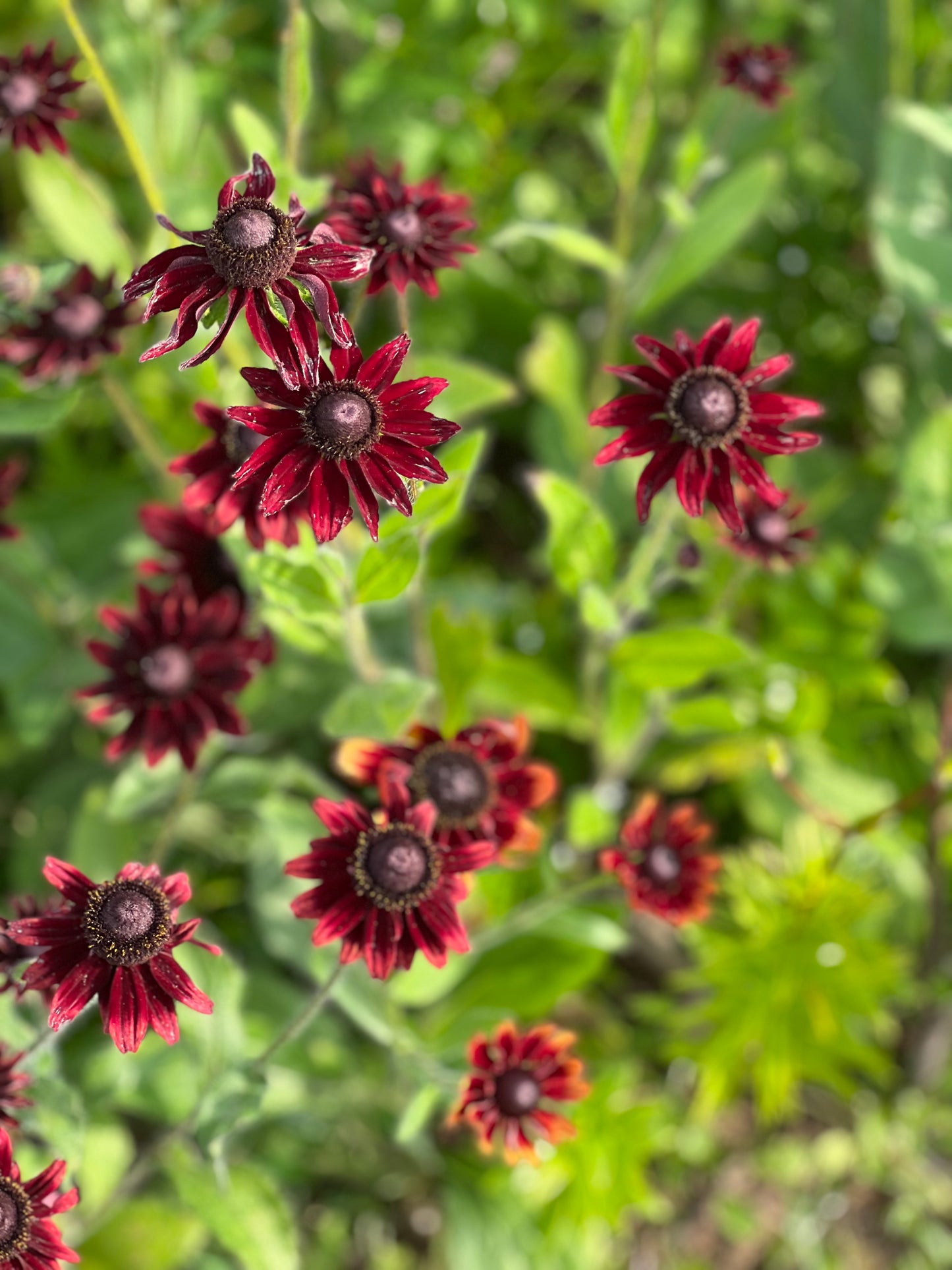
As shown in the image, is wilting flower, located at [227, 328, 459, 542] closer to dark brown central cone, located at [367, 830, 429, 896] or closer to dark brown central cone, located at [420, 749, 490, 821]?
dark brown central cone, located at [367, 830, 429, 896]

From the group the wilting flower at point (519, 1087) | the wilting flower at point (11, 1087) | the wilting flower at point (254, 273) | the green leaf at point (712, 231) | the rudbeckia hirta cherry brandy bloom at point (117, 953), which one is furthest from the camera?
the green leaf at point (712, 231)

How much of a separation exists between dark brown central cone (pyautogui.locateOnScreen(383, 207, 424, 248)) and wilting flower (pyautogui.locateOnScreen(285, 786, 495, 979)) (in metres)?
0.67

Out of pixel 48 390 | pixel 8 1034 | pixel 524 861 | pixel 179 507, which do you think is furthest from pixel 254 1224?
pixel 48 390

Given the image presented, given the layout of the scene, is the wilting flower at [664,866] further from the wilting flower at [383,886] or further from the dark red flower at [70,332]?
the dark red flower at [70,332]

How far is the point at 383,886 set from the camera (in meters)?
1.24

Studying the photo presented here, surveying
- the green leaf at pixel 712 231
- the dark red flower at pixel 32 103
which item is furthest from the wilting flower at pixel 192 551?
the green leaf at pixel 712 231

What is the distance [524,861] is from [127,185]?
74.9 inches

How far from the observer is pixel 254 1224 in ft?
5.04

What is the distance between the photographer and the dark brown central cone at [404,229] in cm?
129

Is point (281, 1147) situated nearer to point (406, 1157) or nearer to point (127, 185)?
point (406, 1157)

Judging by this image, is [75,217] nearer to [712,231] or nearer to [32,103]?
[32,103]

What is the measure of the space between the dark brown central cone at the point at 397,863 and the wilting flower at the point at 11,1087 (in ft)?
1.47

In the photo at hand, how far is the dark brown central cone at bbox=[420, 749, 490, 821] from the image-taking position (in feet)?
4.86

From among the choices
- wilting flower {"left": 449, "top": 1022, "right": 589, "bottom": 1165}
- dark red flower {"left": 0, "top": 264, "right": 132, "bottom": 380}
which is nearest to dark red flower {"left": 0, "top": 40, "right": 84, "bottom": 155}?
dark red flower {"left": 0, "top": 264, "right": 132, "bottom": 380}
